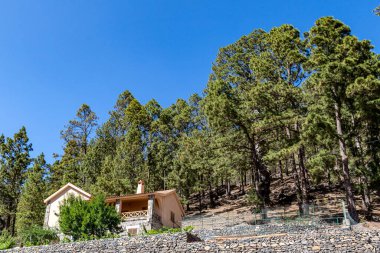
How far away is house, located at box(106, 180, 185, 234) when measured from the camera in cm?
2377

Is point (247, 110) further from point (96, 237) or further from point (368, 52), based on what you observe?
point (96, 237)

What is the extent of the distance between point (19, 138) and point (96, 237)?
76.4 ft

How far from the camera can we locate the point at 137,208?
86.9ft

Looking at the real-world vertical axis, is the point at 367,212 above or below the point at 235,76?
below

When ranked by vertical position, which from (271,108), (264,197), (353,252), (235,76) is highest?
(235,76)

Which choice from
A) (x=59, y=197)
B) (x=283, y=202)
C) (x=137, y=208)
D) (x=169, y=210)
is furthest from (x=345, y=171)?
(x=59, y=197)

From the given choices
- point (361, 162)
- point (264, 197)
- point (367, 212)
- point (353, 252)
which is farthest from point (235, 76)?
point (353, 252)

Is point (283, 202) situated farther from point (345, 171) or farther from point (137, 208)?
point (137, 208)

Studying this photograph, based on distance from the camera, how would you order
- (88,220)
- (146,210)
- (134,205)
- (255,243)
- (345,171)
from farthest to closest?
(134,205) → (146,210) → (345,171) → (88,220) → (255,243)

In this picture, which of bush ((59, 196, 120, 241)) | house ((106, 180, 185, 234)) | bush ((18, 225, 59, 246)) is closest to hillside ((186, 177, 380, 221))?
house ((106, 180, 185, 234))

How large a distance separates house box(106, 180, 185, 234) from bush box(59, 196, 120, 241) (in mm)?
4124

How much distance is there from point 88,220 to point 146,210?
6.96 meters

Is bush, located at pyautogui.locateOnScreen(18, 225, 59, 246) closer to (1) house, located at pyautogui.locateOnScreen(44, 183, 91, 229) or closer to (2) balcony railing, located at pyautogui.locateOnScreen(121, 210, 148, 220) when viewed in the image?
(2) balcony railing, located at pyautogui.locateOnScreen(121, 210, 148, 220)

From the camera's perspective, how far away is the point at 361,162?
2162cm
